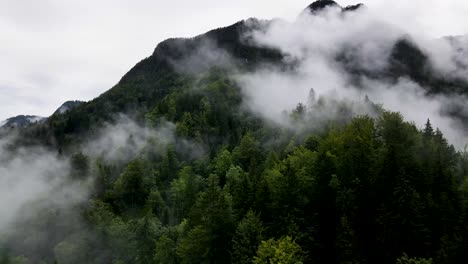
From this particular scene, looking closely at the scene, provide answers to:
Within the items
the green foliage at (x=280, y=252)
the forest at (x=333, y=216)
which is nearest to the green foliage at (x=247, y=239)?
the forest at (x=333, y=216)

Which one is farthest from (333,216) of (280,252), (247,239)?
(280,252)

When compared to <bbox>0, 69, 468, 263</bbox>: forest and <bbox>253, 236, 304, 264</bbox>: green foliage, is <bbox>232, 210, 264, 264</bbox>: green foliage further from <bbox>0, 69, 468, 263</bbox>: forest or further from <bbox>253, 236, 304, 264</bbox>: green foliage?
<bbox>253, 236, 304, 264</bbox>: green foliage

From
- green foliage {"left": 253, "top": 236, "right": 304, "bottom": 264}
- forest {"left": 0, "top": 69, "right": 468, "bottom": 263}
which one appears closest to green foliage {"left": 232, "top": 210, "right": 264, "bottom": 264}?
forest {"left": 0, "top": 69, "right": 468, "bottom": 263}

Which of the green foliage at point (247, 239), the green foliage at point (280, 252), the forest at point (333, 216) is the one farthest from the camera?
the green foliage at point (247, 239)

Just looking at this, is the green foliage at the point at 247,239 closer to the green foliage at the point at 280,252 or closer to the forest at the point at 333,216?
the forest at the point at 333,216

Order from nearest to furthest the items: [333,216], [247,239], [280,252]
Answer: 1. [280,252]
2. [247,239]
3. [333,216]

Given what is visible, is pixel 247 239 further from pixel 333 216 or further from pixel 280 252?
pixel 333 216

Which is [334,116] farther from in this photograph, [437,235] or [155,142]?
[437,235]

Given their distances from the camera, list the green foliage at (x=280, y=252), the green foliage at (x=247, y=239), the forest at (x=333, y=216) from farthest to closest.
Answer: the green foliage at (x=247, y=239)
the forest at (x=333, y=216)
the green foliage at (x=280, y=252)

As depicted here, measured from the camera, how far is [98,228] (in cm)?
10794

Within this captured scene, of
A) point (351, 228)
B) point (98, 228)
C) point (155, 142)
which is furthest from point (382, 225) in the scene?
point (155, 142)

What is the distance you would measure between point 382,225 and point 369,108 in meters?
94.2

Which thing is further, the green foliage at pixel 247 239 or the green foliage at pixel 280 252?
the green foliage at pixel 247 239

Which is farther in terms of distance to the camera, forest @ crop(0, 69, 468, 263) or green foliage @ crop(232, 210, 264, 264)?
green foliage @ crop(232, 210, 264, 264)
